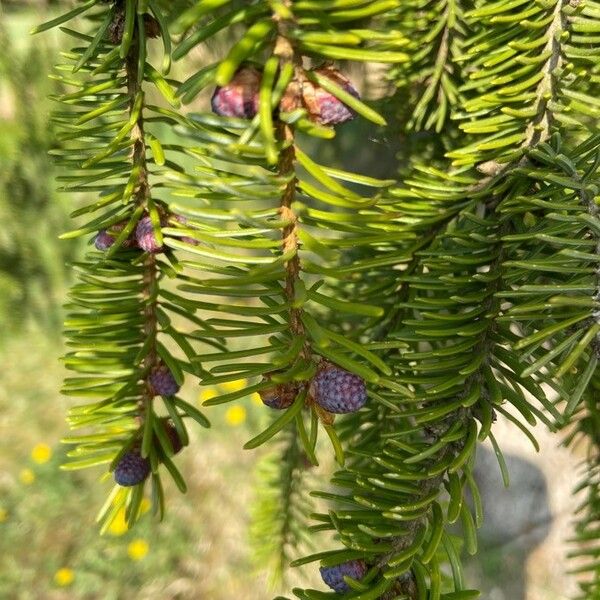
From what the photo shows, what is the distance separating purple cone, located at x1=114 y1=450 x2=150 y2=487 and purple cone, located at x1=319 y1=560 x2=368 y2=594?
0.50ft

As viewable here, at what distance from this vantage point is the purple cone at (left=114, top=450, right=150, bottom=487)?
0.42 meters

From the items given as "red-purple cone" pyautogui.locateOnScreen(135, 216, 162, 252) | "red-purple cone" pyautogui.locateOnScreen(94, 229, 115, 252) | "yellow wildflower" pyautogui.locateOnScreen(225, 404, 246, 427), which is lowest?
"yellow wildflower" pyautogui.locateOnScreen(225, 404, 246, 427)

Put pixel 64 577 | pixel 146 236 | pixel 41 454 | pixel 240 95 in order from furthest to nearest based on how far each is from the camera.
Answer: pixel 41 454 → pixel 64 577 → pixel 146 236 → pixel 240 95

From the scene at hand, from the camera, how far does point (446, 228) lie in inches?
18.6

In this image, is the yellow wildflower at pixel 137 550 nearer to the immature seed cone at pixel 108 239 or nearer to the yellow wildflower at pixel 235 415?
the yellow wildflower at pixel 235 415

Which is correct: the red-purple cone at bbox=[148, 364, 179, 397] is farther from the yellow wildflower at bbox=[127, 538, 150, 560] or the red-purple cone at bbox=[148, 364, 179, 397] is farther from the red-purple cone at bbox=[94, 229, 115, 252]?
the yellow wildflower at bbox=[127, 538, 150, 560]

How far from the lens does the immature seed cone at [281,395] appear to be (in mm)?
339

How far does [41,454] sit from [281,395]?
1.85 m

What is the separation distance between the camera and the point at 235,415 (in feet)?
6.86

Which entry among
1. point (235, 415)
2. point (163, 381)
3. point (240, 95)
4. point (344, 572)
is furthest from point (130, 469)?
point (235, 415)

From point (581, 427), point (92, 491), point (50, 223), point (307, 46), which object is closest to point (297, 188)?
point (307, 46)

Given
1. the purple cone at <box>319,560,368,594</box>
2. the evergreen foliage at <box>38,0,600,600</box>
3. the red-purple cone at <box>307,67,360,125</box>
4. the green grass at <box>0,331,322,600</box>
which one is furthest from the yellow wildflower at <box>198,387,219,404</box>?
the red-purple cone at <box>307,67,360,125</box>

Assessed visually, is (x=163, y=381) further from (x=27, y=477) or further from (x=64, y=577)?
(x=27, y=477)

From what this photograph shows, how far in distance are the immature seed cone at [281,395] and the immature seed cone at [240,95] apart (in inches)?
6.1
